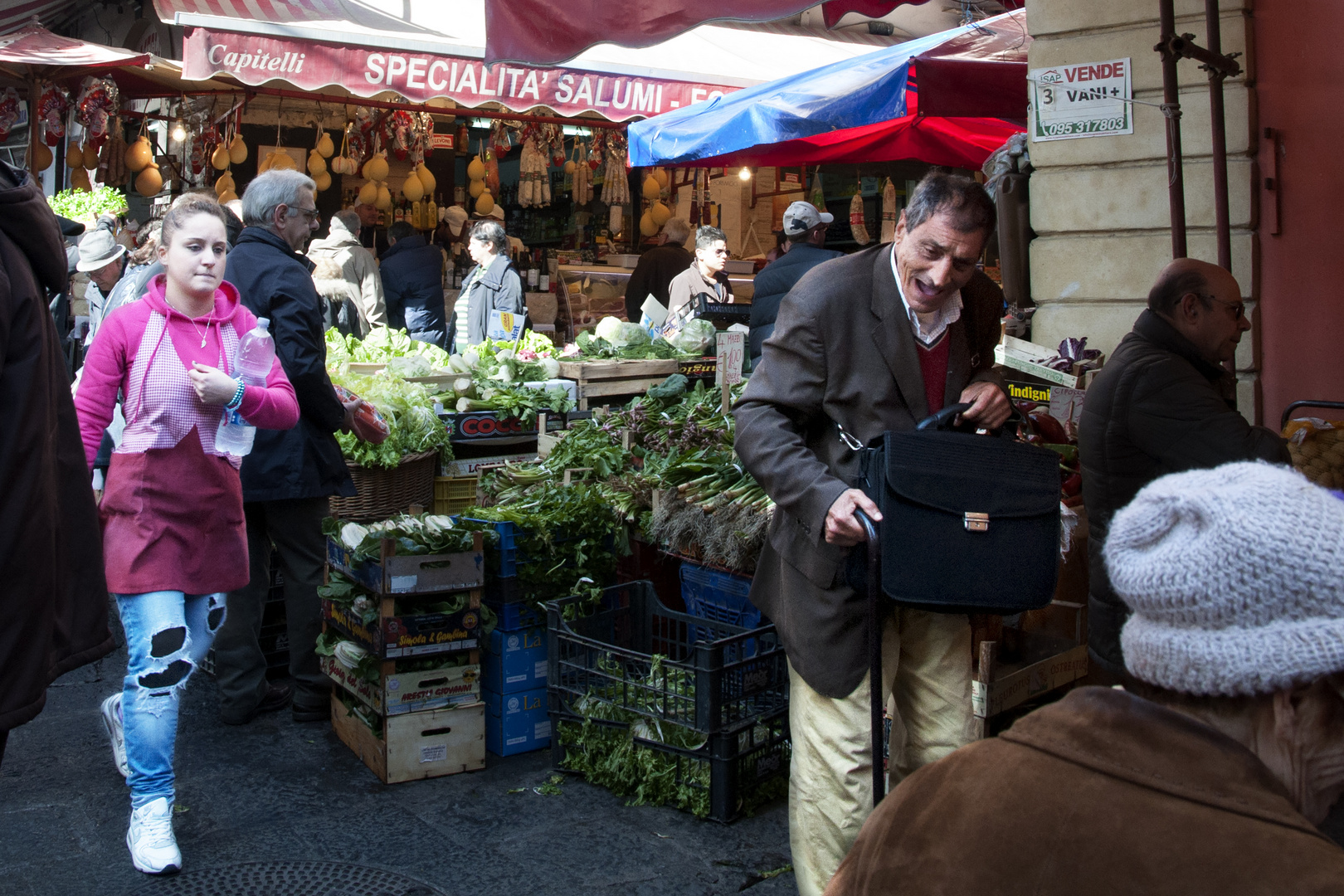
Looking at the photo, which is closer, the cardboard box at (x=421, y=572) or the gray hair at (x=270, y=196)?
the cardboard box at (x=421, y=572)

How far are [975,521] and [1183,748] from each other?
58.0 inches

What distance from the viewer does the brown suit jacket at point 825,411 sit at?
284cm

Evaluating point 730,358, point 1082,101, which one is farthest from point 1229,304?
point 730,358

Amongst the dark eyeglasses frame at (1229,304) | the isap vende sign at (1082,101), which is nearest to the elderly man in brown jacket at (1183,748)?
the dark eyeglasses frame at (1229,304)

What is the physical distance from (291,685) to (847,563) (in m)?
3.62

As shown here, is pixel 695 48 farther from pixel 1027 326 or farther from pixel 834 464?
pixel 834 464

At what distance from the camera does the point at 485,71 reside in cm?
943

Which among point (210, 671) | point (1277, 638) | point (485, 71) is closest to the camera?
point (1277, 638)

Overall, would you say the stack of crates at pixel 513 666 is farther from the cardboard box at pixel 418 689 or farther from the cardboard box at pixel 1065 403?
the cardboard box at pixel 1065 403

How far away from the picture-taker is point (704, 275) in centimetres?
969

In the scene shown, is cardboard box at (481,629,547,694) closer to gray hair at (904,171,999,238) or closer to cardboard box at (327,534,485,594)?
cardboard box at (327,534,485,594)

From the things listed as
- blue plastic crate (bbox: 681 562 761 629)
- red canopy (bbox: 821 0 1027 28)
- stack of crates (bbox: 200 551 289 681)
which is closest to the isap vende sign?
red canopy (bbox: 821 0 1027 28)

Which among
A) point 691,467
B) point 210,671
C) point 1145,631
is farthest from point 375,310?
point 1145,631

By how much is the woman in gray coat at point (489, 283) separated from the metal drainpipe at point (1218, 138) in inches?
210
